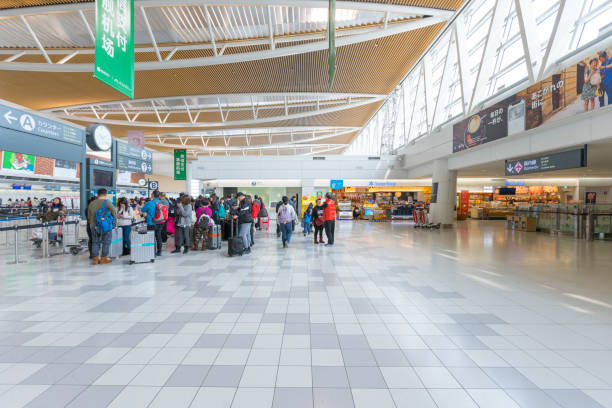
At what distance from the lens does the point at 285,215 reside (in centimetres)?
972

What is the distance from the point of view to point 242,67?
13844mm

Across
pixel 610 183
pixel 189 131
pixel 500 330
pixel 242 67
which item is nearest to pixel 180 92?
pixel 242 67

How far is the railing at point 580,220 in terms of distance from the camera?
11961 millimetres

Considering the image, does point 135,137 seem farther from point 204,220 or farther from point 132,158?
point 204,220

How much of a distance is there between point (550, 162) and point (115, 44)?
1196cm

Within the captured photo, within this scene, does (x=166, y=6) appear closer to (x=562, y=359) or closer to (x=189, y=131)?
(x=562, y=359)

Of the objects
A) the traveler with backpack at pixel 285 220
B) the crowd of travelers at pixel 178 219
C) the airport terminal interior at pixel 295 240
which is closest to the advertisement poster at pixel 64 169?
the airport terminal interior at pixel 295 240

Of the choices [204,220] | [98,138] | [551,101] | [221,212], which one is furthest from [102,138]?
[551,101]

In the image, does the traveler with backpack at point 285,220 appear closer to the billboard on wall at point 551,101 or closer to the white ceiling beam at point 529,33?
the billboard on wall at point 551,101

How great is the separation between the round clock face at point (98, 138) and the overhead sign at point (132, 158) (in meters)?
0.69

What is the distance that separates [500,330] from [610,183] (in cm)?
2567

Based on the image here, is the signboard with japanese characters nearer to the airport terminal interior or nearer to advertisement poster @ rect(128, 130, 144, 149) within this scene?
the airport terminal interior

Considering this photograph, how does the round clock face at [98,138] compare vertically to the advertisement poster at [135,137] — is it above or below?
below

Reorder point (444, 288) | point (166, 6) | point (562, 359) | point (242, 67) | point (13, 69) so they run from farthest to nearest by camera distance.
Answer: point (242, 67)
point (13, 69)
point (166, 6)
point (444, 288)
point (562, 359)
